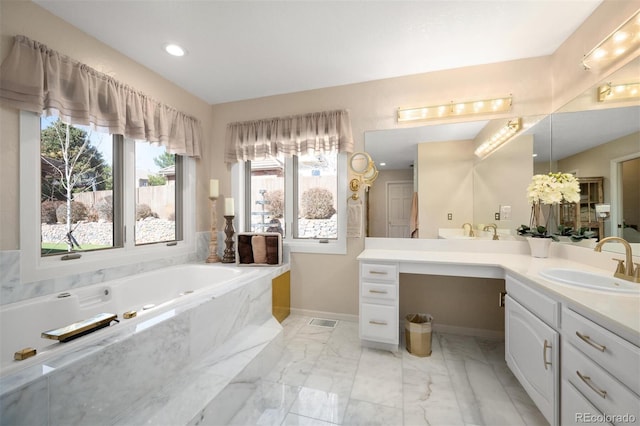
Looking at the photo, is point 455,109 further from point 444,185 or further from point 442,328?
point 442,328

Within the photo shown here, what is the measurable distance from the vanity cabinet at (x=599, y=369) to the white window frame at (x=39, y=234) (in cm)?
291

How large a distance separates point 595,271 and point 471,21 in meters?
1.81

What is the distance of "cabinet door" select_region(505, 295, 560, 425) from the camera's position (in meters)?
1.15

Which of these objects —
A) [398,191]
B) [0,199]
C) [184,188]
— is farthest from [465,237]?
[0,199]

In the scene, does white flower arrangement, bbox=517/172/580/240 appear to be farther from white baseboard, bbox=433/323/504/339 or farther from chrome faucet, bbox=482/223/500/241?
white baseboard, bbox=433/323/504/339

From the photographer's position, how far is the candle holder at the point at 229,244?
2.75 metres

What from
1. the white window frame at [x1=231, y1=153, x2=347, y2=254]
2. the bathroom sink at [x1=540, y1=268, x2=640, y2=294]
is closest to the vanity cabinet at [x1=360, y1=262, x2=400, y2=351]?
the white window frame at [x1=231, y1=153, x2=347, y2=254]

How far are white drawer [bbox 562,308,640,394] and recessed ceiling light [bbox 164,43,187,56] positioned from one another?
3.02 metres

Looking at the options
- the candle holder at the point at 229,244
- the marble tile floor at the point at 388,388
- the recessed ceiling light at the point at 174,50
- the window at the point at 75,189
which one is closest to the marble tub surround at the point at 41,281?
the window at the point at 75,189

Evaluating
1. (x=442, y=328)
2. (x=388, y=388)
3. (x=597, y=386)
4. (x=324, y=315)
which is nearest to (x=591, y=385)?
(x=597, y=386)

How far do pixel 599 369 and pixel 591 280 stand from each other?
2.39ft

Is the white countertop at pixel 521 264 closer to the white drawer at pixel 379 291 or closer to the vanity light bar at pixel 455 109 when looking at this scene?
the white drawer at pixel 379 291

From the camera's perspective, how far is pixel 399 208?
7.95 feet

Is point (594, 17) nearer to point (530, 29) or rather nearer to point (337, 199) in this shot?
point (530, 29)
